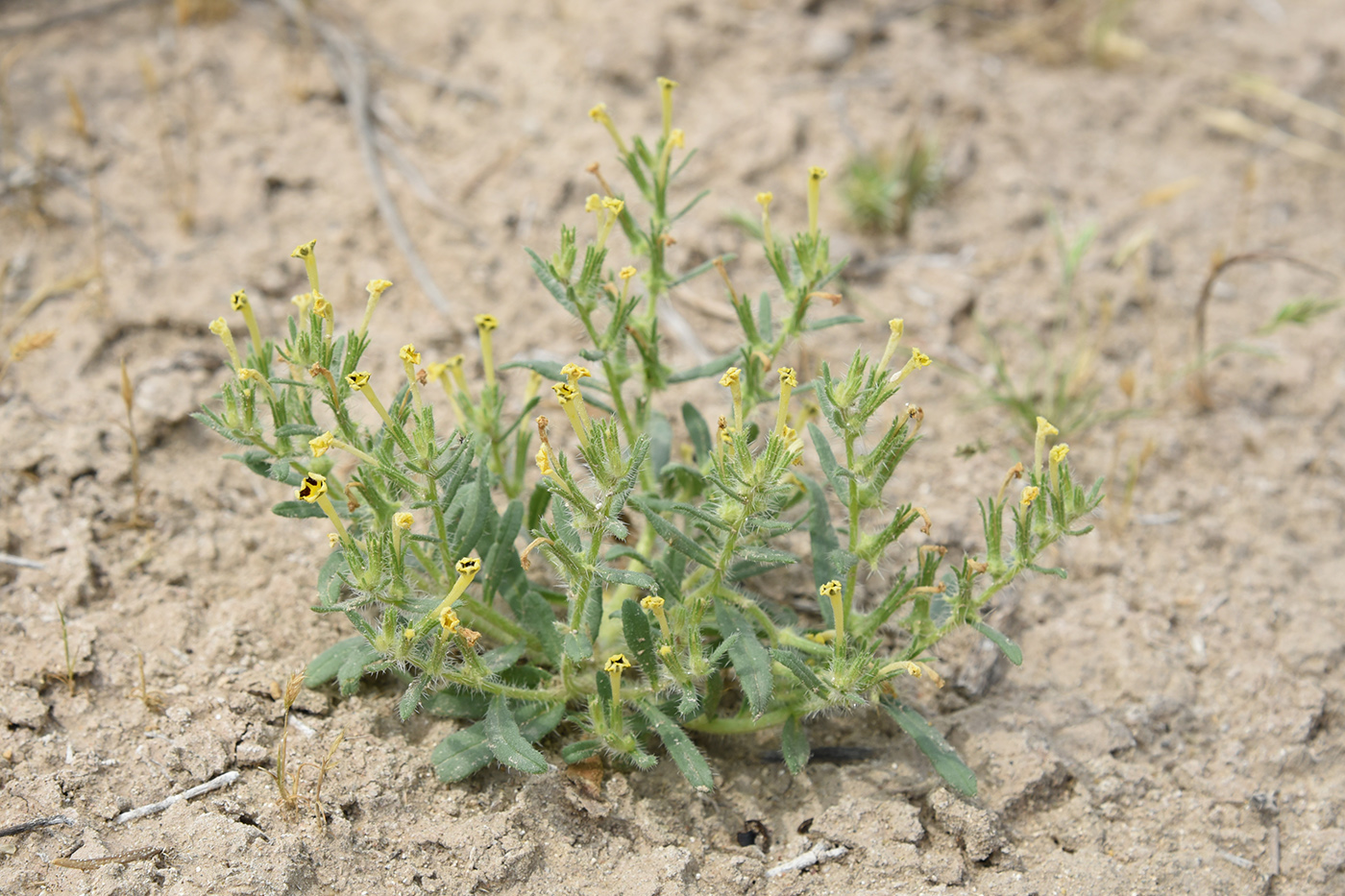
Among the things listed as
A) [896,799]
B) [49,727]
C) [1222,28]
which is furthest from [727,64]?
[49,727]

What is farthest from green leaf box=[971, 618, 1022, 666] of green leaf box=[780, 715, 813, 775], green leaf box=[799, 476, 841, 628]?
green leaf box=[780, 715, 813, 775]

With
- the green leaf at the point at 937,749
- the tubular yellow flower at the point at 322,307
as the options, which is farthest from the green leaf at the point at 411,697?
the green leaf at the point at 937,749

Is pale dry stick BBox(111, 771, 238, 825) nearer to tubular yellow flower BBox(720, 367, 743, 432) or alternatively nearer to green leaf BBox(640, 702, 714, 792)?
green leaf BBox(640, 702, 714, 792)

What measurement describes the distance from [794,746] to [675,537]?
0.69 meters

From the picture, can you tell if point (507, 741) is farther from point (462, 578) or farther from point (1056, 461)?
point (1056, 461)

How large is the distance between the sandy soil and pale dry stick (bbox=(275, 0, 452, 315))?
0.06m

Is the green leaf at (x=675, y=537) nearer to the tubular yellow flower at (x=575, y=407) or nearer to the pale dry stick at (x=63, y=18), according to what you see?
the tubular yellow flower at (x=575, y=407)

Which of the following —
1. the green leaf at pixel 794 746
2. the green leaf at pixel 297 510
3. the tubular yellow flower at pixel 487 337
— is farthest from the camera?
the tubular yellow flower at pixel 487 337

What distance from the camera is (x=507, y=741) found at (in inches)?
106

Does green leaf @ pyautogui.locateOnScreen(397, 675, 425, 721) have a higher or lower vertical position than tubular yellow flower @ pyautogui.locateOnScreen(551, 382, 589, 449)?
lower

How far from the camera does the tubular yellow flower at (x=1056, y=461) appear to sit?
8.39ft

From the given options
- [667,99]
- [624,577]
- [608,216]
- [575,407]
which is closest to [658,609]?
[624,577]

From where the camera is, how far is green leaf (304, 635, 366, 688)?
2.89 meters

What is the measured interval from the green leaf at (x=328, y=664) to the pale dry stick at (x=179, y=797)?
1.00 ft
